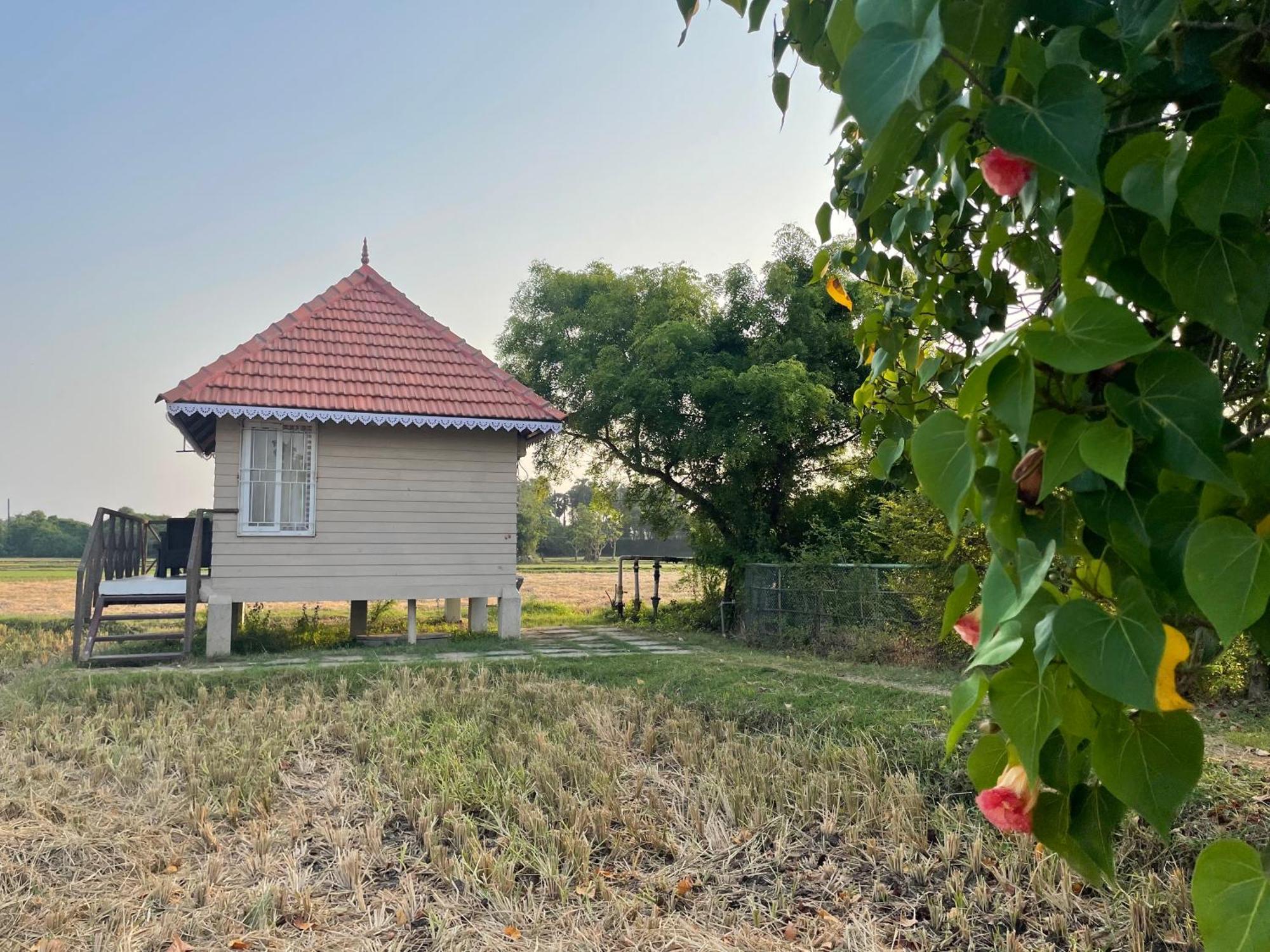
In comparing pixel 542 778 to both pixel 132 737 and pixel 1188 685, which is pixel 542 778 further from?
pixel 1188 685

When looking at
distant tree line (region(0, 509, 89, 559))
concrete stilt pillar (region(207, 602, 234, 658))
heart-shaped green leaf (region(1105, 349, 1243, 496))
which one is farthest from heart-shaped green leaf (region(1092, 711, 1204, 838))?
distant tree line (region(0, 509, 89, 559))

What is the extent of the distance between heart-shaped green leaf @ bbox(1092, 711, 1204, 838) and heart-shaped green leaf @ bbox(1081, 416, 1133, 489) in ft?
0.79

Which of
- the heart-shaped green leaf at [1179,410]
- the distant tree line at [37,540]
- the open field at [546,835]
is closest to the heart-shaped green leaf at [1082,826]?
the heart-shaped green leaf at [1179,410]

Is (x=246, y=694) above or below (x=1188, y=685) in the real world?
below

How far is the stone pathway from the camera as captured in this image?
8.48 meters

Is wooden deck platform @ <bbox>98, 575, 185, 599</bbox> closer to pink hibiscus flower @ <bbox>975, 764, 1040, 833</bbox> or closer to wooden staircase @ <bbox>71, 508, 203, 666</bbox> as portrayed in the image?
wooden staircase @ <bbox>71, 508, 203, 666</bbox>

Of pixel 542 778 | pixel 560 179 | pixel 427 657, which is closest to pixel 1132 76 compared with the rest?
pixel 542 778

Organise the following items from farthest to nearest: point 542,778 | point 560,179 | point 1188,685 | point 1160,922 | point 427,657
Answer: point 560,179 < point 427,657 < point 542,778 < point 1160,922 < point 1188,685

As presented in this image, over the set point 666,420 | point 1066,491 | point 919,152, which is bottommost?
point 1066,491

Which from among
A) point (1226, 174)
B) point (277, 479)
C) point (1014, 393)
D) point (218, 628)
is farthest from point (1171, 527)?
point (277, 479)

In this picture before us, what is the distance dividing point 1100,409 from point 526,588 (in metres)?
26.6

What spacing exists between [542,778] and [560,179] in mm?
7189

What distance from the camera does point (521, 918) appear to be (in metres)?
3.36

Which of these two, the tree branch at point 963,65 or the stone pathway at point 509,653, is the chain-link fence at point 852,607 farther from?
the tree branch at point 963,65
